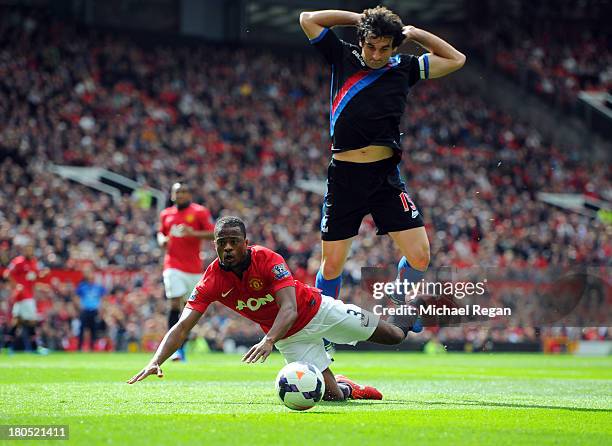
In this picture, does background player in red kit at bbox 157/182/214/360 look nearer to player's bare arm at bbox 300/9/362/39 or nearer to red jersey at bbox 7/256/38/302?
red jersey at bbox 7/256/38/302

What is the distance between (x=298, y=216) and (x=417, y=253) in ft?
58.6

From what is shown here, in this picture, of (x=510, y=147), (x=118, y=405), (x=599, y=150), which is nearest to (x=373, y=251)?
(x=510, y=147)

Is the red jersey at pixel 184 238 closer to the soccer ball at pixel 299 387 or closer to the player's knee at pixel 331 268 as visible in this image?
the player's knee at pixel 331 268

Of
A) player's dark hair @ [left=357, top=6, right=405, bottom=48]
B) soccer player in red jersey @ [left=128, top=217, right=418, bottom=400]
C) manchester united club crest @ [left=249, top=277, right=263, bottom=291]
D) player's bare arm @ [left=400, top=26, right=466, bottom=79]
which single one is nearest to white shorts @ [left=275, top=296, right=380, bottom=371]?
soccer player in red jersey @ [left=128, top=217, right=418, bottom=400]

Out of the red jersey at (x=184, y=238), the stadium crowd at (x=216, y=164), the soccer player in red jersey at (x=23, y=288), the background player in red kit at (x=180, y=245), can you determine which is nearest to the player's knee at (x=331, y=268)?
the background player in red kit at (x=180, y=245)

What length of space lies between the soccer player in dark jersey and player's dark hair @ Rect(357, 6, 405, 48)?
203 millimetres

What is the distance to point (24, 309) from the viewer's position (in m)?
19.2

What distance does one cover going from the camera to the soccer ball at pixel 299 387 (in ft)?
23.3

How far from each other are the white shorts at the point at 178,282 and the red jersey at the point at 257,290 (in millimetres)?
7057

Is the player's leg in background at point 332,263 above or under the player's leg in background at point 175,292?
above

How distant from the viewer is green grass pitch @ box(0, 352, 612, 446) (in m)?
5.68

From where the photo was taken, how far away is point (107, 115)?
29.1 meters

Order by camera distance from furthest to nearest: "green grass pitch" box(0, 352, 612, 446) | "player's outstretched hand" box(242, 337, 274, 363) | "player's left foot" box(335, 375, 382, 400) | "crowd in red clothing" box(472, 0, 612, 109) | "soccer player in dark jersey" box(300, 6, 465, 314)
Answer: "crowd in red clothing" box(472, 0, 612, 109) → "soccer player in dark jersey" box(300, 6, 465, 314) → "player's left foot" box(335, 375, 382, 400) → "player's outstretched hand" box(242, 337, 274, 363) → "green grass pitch" box(0, 352, 612, 446)

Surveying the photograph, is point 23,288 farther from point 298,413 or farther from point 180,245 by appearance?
point 298,413
